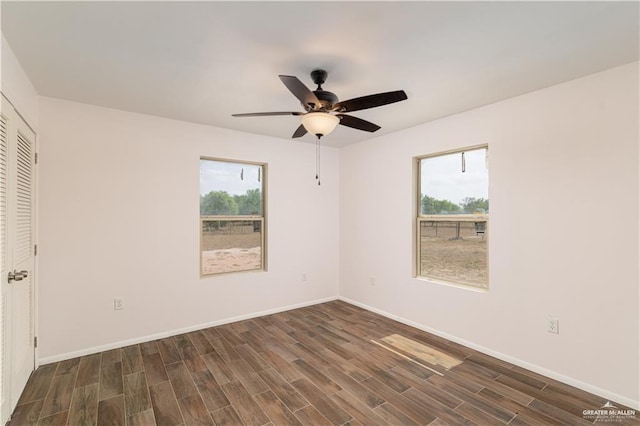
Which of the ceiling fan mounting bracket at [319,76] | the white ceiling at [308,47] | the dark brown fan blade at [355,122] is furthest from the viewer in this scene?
the dark brown fan blade at [355,122]

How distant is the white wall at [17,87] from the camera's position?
6.60 feet

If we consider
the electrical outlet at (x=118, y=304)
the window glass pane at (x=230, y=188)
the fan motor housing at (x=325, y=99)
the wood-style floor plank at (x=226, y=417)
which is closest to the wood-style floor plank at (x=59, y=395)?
the electrical outlet at (x=118, y=304)

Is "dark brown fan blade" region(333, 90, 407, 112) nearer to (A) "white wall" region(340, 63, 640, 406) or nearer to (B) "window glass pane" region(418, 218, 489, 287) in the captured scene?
(A) "white wall" region(340, 63, 640, 406)

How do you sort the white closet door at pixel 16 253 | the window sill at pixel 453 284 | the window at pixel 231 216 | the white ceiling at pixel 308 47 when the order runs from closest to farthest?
1. the white ceiling at pixel 308 47
2. the white closet door at pixel 16 253
3. the window sill at pixel 453 284
4. the window at pixel 231 216

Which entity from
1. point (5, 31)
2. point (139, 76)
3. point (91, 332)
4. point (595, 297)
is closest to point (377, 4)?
point (139, 76)

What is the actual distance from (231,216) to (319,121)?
2.31 metres

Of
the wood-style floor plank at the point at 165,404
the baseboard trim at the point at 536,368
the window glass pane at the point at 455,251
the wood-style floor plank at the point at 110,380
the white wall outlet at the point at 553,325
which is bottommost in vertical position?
the wood-style floor plank at the point at 165,404

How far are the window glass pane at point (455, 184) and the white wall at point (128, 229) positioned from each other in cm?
206

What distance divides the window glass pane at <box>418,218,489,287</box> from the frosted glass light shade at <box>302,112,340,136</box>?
203 centimetres

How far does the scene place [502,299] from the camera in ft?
9.95

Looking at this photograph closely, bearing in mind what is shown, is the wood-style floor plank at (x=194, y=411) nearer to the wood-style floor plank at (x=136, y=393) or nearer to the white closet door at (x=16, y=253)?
the wood-style floor plank at (x=136, y=393)

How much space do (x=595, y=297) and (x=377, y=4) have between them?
273cm

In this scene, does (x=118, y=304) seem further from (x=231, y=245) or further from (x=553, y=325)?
(x=553, y=325)

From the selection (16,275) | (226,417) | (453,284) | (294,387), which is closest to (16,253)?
(16,275)
